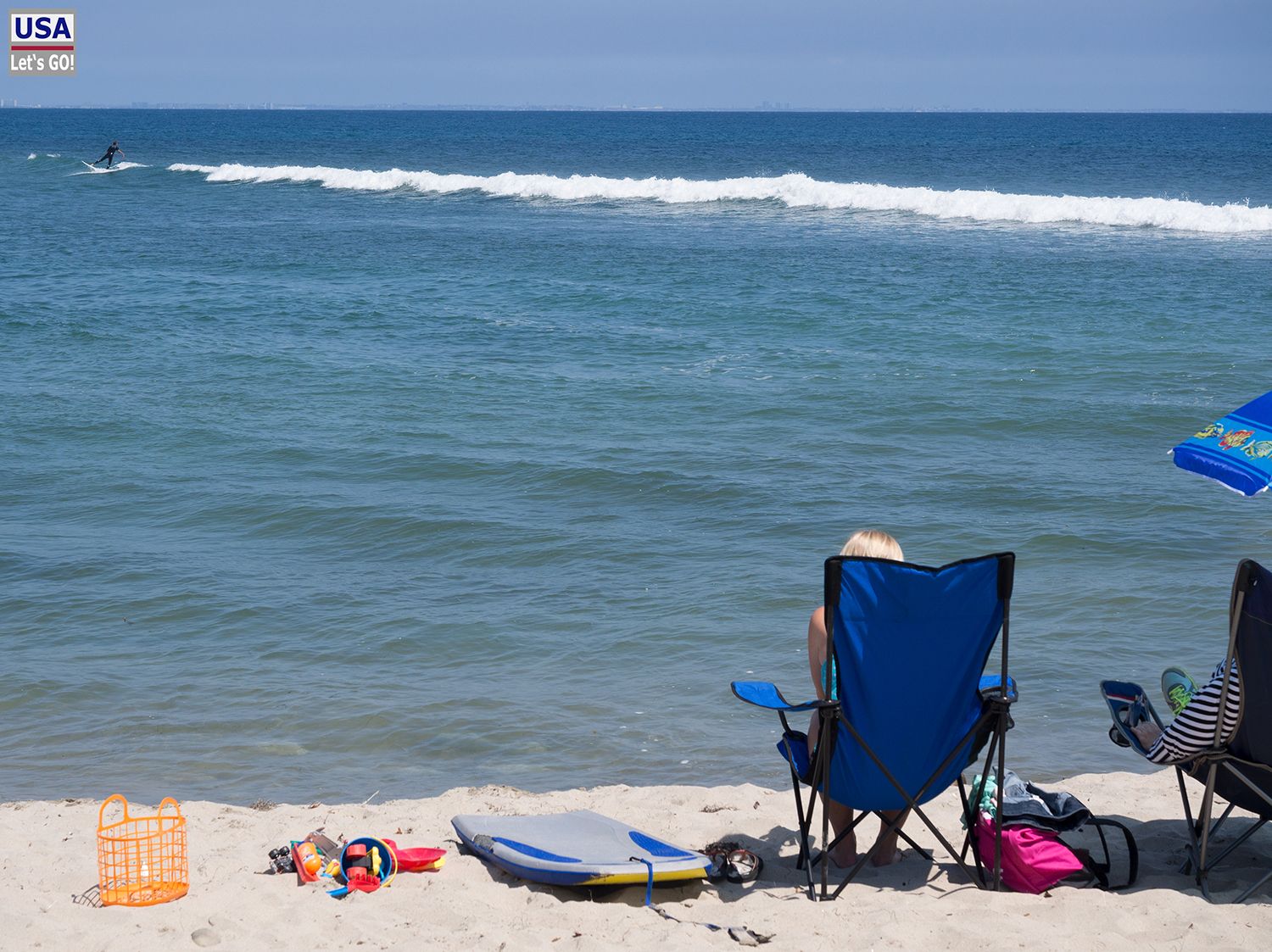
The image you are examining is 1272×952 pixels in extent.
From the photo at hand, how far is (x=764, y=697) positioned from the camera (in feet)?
12.3

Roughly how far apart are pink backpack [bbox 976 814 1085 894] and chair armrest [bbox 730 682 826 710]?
0.80m

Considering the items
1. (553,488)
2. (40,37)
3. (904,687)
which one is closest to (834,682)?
(904,687)

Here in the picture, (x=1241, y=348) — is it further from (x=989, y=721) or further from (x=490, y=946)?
(x=490, y=946)

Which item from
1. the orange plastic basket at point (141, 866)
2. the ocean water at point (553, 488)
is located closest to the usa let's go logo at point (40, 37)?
the ocean water at point (553, 488)

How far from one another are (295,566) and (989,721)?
5.24 metres

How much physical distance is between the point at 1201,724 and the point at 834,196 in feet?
111

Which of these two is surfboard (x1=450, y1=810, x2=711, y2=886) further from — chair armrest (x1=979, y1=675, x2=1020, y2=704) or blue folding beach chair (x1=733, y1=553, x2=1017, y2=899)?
chair armrest (x1=979, y1=675, x2=1020, y2=704)

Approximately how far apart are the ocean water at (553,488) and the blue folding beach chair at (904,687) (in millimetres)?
1478

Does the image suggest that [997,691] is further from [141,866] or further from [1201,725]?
[141,866]

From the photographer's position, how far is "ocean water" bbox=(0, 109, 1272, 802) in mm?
5801

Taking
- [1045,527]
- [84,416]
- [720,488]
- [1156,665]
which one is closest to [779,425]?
[720,488]

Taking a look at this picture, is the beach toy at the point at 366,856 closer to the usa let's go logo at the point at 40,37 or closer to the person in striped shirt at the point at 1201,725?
the person in striped shirt at the point at 1201,725

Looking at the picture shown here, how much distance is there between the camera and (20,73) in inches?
1126

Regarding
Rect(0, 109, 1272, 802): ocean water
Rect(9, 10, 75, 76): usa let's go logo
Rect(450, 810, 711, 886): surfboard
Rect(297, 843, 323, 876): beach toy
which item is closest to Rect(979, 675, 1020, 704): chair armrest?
Rect(450, 810, 711, 886): surfboard
